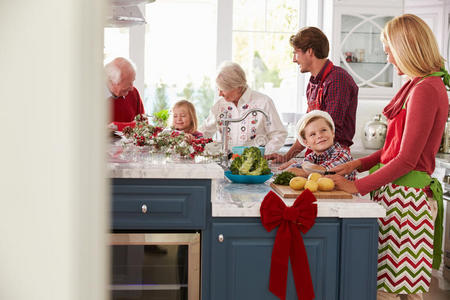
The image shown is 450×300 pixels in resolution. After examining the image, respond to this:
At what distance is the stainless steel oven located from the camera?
213 cm

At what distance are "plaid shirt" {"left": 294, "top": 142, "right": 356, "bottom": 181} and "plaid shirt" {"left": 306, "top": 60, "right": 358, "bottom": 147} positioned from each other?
1.03 feet

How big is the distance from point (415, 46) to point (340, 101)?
801 mm

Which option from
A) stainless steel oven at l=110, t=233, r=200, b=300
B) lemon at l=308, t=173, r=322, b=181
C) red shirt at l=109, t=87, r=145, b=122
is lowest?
stainless steel oven at l=110, t=233, r=200, b=300

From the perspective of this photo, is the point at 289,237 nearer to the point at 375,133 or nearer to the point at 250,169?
the point at 250,169

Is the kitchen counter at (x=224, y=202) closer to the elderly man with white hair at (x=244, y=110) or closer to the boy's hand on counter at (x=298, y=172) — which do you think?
the boy's hand on counter at (x=298, y=172)

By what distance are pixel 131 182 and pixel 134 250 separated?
0.93 ft

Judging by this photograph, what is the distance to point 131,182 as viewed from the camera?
212cm

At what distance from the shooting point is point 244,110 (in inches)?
137

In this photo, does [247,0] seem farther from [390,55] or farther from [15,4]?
[15,4]

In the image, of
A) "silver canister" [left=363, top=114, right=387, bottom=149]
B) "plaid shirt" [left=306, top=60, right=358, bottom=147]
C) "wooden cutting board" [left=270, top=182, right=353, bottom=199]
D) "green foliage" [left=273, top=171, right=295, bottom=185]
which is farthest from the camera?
"silver canister" [left=363, top=114, right=387, bottom=149]

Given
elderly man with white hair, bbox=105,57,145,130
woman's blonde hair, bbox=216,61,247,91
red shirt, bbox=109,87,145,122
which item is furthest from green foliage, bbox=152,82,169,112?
woman's blonde hair, bbox=216,61,247,91

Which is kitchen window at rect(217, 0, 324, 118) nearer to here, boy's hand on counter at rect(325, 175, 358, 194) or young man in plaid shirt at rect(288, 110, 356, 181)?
young man in plaid shirt at rect(288, 110, 356, 181)

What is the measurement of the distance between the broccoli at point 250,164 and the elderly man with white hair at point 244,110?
83cm

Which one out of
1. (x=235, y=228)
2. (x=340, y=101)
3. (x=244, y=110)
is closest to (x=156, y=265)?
(x=235, y=228)
